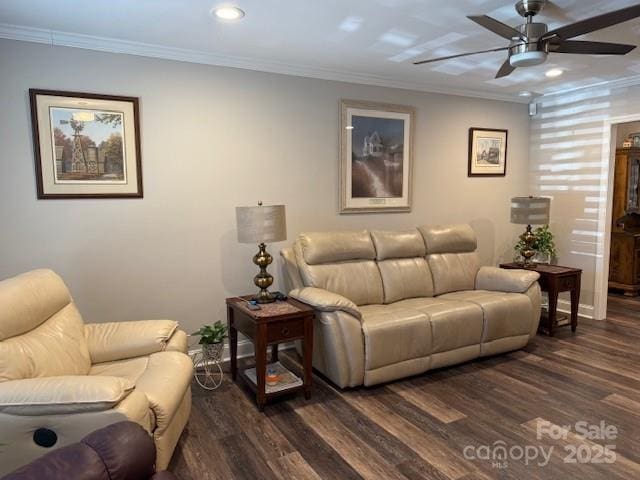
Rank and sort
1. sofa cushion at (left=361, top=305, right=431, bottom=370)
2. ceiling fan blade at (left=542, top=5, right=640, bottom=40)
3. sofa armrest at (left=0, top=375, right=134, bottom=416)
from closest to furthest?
1. sofa armrest at (left=0, top=375, right=134, bottom=416)
2. ceiling fan blade at (left=542, top=5, right=640, bottom=40)
3. sofa cushion at (left=361, top=305, right=431, bottom=370)

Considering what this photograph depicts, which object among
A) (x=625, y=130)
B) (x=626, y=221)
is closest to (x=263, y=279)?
(x=626, y=221)

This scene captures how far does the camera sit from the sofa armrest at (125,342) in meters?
2.48

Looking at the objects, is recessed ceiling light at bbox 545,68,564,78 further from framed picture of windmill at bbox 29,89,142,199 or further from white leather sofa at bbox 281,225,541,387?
framed picture of windmill at bbox 29,89,142,199

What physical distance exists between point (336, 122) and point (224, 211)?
1293mm

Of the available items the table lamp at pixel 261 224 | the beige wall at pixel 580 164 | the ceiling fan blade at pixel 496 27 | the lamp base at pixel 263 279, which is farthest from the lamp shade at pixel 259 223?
the beige wall at pixel 580 164

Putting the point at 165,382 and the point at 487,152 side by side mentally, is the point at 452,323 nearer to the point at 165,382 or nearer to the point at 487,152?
the point at 165,382

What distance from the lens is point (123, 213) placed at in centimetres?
310

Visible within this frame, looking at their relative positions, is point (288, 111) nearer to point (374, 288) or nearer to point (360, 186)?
point (360, 186)

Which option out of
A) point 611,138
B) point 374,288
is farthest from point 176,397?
point 611,138

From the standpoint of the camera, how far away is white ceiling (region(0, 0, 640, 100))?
2.40m

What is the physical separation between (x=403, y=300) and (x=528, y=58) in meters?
2.08

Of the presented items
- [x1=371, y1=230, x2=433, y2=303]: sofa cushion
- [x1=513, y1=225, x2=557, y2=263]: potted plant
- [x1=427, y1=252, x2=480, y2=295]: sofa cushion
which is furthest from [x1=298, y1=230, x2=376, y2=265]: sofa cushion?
[x1=513, y1=225, x2=557, y2=263]: potted plant

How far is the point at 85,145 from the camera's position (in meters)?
2.96

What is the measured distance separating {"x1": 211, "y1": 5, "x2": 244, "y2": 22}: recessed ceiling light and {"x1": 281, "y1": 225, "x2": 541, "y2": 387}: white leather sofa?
1.64m
